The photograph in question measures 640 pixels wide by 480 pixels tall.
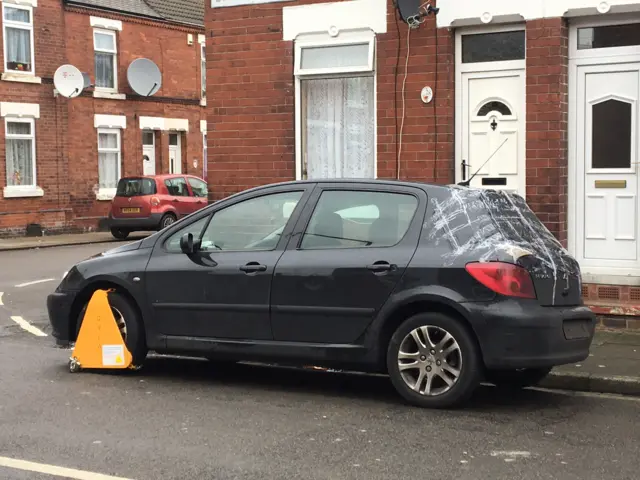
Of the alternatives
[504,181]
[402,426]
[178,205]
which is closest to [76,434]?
[402,426]

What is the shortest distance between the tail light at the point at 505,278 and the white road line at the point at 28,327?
5490mm

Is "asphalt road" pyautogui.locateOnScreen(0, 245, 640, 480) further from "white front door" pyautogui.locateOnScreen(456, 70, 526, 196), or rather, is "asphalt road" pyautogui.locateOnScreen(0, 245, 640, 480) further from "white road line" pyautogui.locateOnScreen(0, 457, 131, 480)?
"white front door" pyautogui.locateOnScreen(456, 70, 526, 196)

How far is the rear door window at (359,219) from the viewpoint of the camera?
702cm

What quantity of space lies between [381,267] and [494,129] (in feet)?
14.7

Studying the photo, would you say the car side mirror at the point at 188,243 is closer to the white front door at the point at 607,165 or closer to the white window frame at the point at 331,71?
the white window frame at the point at 331,71

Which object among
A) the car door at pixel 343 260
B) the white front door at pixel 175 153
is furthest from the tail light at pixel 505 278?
the white front door at pixel 175 153

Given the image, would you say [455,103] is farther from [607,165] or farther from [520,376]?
[520,376]

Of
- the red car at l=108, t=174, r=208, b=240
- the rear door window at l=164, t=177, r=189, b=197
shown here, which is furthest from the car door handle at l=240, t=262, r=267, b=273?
the rear door window at l=164, t=177, r=189, b=197

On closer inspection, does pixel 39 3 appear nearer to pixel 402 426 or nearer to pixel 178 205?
pixel 178 205

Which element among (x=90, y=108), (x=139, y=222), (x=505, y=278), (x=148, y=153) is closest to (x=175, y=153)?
(x=148, y=153)

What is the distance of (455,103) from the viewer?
11.0m

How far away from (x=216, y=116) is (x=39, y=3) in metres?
15.5

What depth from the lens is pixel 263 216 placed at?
24.7 ft

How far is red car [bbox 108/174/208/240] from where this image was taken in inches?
981
